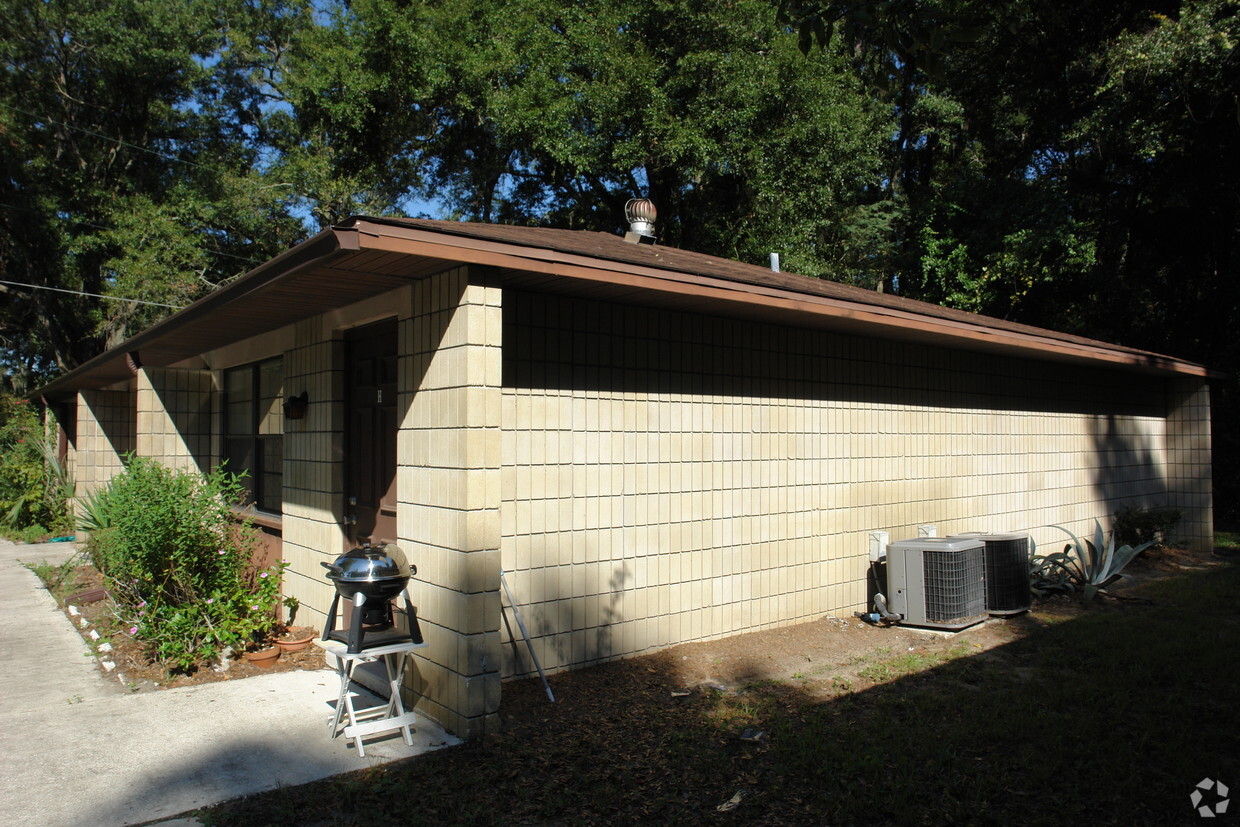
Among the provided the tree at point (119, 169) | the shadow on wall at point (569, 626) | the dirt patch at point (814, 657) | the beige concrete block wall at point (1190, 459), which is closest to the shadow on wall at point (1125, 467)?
the beige concrete block wall at point (1190, 459)

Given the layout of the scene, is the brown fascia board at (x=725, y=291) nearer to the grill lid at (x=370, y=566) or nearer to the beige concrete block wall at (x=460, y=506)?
the beige concrete block wall at (x=460, y=506)

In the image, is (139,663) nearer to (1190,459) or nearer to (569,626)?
(569,626)

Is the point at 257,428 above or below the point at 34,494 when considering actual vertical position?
above

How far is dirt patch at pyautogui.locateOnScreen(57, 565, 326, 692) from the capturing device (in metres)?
5.33

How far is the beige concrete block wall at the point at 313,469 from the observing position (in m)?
6.00

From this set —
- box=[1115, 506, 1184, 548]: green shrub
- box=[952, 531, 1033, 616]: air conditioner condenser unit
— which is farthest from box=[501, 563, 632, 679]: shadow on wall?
box=[1115, 506, 1184, 548]: green shrub

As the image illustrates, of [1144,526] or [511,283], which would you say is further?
[1144,526]

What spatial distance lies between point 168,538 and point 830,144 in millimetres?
14460

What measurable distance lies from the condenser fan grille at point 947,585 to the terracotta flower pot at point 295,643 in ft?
16.4

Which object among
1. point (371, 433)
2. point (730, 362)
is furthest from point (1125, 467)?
point (371, 433)

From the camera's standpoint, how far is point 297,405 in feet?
21.2

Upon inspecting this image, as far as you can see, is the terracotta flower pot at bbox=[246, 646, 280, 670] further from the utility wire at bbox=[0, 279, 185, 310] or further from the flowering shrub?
the utility wire at bbox=[0, 279, 185, 310]

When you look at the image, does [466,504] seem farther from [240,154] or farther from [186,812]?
[240,154]

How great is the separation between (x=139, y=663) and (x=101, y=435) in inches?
320
